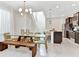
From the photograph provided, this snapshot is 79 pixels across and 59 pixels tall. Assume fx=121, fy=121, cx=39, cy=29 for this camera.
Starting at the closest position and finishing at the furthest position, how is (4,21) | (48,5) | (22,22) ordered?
(48,5), (4,21), (22,22)

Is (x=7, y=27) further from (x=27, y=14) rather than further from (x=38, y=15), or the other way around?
(x=38, y=15)

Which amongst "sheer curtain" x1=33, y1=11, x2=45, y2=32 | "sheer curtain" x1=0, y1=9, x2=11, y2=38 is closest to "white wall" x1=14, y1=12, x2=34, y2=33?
"sheer curtain" x1=33, y1=11, x2=45, y2=32

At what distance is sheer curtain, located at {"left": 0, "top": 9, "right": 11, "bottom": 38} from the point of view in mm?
9172

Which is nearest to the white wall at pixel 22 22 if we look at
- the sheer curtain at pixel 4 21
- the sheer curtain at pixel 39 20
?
the sheer curtain at pixel 39 20

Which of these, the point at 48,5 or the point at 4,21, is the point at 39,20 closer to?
the point at 48,5

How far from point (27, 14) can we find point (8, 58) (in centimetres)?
693

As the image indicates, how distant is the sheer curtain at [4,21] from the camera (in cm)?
917

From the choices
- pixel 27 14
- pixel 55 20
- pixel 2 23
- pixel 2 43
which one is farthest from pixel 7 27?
pixel 55 20

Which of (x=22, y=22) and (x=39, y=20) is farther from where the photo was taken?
(x=22, y=22)

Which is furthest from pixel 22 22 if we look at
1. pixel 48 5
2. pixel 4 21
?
pixel 48 5

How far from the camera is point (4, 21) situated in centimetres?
957

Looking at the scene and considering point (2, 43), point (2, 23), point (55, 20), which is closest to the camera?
point (2, 43)

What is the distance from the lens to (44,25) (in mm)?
10758

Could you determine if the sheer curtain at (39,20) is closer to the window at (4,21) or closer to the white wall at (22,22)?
the white wall at (22,22)
